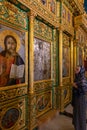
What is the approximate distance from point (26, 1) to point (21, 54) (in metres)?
1.22

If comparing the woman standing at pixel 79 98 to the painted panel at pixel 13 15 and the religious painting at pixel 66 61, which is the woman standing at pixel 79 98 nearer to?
the painted panel at pixel 13 15

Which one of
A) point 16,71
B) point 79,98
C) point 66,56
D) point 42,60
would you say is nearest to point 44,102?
point 42,60

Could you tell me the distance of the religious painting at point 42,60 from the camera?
374 cm

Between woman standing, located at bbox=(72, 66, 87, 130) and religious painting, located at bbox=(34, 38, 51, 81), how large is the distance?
1.26m

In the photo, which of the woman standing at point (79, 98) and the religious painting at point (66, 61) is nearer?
the woman standing at point (79, 98)

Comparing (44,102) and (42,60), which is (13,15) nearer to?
(42,60)

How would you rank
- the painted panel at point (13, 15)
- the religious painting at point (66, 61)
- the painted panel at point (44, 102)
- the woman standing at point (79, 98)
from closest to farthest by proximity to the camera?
the painted panel at point (13, 15), the woman standing at point (79, 98), the painted panel at point (44, 102), the religious painting at point (66, 61)

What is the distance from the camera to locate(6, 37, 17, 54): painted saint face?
2.81m

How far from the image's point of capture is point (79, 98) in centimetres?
285

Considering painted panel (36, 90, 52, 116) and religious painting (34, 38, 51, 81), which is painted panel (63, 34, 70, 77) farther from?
painted panel (36, 90, 52, 116)

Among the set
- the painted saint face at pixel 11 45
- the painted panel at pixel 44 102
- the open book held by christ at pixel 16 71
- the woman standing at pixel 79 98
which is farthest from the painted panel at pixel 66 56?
the painted saint face at pixel 11 45

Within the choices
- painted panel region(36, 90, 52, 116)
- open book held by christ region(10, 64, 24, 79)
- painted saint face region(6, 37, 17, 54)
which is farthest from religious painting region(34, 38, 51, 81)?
painted saint face region(6, 37, 17, 54)

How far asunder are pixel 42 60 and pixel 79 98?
65.7 inches

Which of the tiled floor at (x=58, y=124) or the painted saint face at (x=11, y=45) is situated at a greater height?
the painted saint face at (x=11, y=45)
